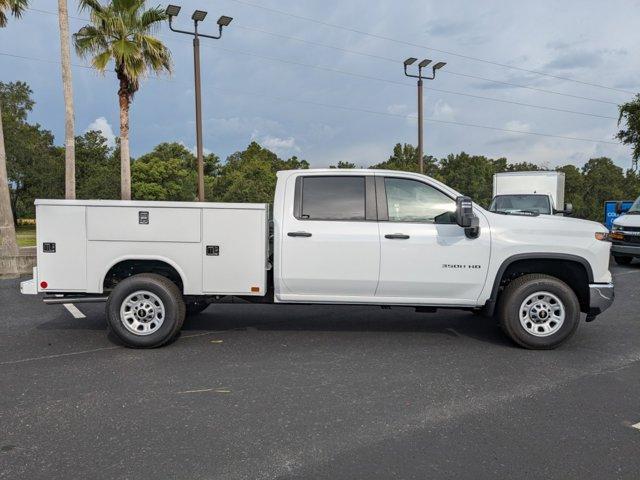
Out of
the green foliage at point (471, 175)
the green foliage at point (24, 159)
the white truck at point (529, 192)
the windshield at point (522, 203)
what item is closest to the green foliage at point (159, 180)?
the green foliage at point (24, 159)

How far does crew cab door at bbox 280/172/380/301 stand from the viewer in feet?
19.4

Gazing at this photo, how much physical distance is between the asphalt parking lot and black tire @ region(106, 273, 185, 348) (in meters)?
0.17

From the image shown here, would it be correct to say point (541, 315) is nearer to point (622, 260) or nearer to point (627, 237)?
point (627, 237)

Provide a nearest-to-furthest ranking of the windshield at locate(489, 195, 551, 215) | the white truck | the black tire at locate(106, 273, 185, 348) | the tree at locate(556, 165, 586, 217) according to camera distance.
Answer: the black tire at locate(106, 273, 185, 348) < the windshield at locate(489, 195, 551, 215) < the white truck < the tree at locate(556, 165, 586, 217)

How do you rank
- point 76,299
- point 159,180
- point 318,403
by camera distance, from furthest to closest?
point 159,180 → point 76,299 → point 318,403

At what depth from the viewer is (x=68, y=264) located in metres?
5.90

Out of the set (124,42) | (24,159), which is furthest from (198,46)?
(24,159)

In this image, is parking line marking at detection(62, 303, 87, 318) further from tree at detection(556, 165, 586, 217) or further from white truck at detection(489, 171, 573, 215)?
tree at detection(556, 165, 586, 217)

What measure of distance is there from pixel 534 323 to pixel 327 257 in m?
2.33

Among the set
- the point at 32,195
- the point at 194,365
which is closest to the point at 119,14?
the point at 194,365

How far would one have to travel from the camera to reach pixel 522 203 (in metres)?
17.5

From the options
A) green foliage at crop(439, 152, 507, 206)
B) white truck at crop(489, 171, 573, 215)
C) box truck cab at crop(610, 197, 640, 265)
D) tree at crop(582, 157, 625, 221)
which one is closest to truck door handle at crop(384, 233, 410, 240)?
box truck cab at crop(610, 197, 640, 265)

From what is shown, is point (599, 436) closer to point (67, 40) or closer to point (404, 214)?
point (404, 214)

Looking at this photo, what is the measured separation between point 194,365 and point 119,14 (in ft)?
52.6
